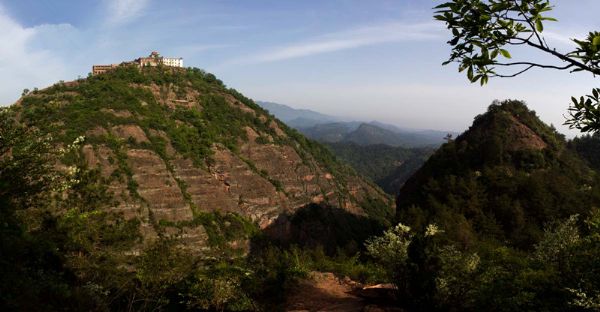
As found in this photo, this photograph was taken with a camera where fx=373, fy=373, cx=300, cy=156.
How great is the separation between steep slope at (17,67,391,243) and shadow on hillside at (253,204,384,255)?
1.74 meters

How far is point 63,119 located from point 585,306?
56.0 m

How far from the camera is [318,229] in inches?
2507

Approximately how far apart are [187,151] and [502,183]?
4459cm

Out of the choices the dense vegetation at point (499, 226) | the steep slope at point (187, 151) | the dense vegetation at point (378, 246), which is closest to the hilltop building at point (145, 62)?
the steep slope at point (187, 151)

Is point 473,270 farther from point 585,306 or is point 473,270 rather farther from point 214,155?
point 214,155

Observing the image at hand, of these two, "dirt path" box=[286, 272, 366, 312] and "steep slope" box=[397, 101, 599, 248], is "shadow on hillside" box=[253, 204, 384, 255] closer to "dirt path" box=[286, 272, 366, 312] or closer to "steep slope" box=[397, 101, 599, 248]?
"steep slope" box=[397, 101, 599, 248]

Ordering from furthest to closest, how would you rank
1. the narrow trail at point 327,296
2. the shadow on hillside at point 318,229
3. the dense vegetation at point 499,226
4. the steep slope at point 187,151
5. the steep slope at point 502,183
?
the shadow on hillside at point 318,229 → the steep slope at point 187,151 → the steep slope at point 502,183 → the narrow trail at point 327,296 → the dense vegetation at point 499,226

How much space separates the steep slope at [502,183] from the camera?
98.7ft

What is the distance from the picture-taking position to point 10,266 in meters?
6.25

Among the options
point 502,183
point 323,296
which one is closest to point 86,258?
point 323,296

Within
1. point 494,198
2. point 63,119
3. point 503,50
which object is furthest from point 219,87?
point 503,50

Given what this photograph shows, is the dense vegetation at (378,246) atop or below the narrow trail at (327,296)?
atop

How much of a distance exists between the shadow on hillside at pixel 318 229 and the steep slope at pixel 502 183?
20981mm

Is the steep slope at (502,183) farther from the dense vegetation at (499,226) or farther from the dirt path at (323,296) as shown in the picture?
the dirt path at (323,296)
